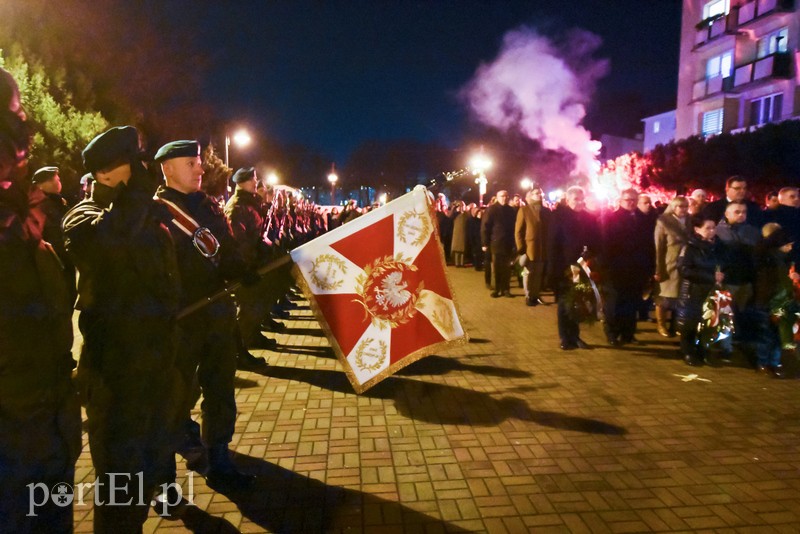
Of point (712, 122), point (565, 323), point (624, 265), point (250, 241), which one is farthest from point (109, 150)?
point (712, 122)

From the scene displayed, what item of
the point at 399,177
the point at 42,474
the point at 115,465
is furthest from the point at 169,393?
the point at 399,177

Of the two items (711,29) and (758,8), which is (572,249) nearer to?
(758,8)

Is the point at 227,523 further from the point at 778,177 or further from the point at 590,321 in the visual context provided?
the point at 778,177

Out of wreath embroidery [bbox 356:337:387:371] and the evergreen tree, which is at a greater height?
the evergreen tree

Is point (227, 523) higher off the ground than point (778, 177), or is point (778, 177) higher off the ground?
point (778, 177)

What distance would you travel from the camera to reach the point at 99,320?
9.09ft

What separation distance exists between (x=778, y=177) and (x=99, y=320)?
2286cm

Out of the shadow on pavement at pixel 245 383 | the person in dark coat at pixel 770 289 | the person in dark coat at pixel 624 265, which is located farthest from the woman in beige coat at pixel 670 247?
the shadow on pavement at pixel 245 383

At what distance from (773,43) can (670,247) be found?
91.9 feet

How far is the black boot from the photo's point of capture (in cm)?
395

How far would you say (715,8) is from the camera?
110ft

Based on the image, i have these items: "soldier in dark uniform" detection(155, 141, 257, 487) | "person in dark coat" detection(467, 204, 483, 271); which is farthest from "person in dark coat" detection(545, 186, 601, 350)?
"person in dark coat" detection(467, 204, 483, 271)

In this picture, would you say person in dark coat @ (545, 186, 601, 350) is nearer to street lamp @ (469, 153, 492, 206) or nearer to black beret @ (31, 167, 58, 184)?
street lamp @ (469, 153, 492, 206)

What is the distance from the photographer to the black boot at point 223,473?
3945 mm
